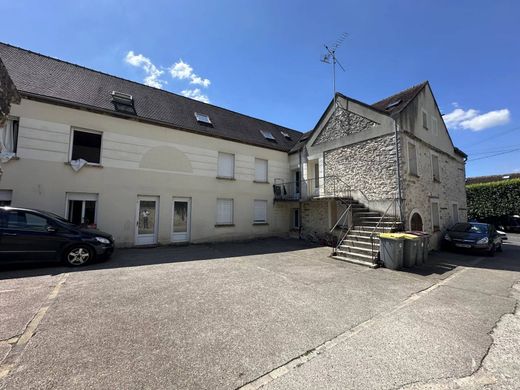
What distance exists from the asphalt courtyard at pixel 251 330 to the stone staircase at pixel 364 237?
1562 mm

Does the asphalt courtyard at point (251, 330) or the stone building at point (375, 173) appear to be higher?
the stone building at point (375, 173)

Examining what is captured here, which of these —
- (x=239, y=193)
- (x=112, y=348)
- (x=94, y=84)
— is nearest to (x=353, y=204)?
(x=239, y=193)

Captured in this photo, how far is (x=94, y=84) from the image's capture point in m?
10.6

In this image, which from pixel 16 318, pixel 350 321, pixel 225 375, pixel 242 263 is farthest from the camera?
pixel 242 263

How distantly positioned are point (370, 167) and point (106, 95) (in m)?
11.7

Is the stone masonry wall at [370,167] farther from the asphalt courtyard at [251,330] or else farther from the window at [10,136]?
the window at [10,136]

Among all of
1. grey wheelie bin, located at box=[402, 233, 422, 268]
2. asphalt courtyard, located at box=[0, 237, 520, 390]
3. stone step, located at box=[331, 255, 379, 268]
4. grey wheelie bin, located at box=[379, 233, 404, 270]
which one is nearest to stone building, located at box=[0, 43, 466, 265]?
stone step, located at box=[331, 255, 379, 268]

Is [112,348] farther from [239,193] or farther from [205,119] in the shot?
[205,119]

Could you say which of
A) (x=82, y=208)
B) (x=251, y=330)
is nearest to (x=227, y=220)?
(x=82, y=208)

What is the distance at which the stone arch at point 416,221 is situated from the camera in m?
9.99

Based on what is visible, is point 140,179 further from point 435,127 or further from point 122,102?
point 435,127

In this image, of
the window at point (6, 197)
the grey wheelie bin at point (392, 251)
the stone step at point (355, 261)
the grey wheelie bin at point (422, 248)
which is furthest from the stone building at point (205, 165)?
the grey wheelie bin at point (422, 248)

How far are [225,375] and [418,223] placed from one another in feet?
35.2

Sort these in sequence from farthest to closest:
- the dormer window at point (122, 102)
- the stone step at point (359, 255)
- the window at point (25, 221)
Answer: the dormer window at point (122, 102) < the stone step at point (359, 255) < the window at point (25, 221)
